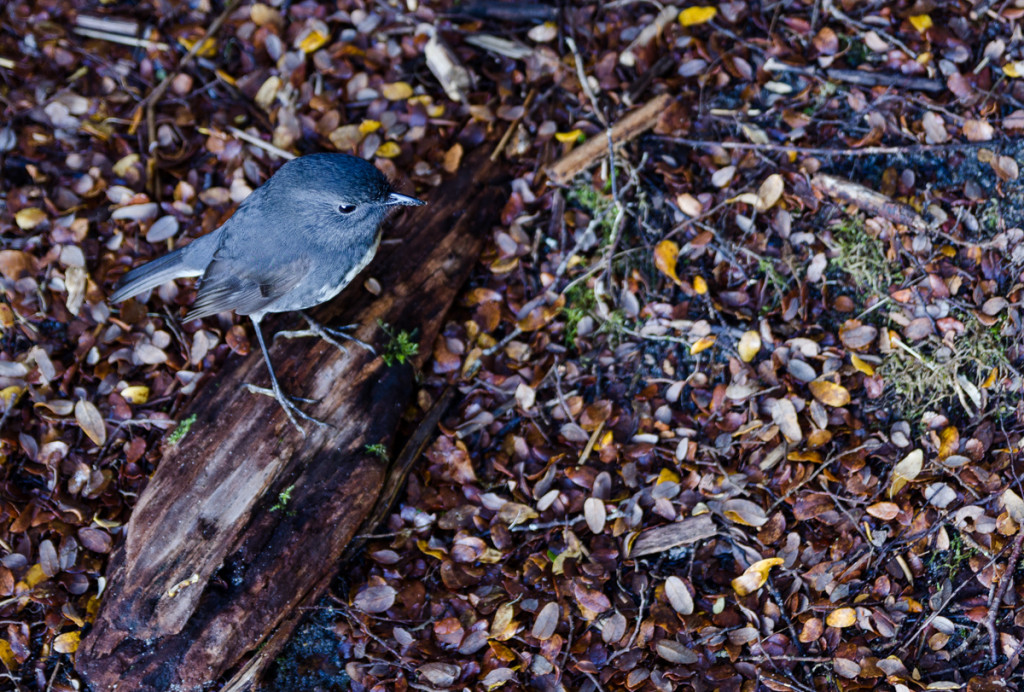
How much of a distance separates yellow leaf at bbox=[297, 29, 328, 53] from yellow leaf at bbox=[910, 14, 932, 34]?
2.90 meters

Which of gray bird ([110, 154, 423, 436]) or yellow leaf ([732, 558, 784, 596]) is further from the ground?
gray bird ([110, 154, 423, 436])

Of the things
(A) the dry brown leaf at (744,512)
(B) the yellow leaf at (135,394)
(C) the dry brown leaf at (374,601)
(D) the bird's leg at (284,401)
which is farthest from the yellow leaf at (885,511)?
(B) the yellow leaf at (135,394)

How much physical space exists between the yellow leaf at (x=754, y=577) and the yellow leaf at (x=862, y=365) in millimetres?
860

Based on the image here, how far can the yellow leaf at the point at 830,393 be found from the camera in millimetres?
2867

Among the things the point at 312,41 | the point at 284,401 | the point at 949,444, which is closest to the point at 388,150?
the point at 312,41

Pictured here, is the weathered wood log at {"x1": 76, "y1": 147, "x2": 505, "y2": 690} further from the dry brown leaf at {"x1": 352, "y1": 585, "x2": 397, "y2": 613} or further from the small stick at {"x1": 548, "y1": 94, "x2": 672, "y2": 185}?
the small stick at {"x1": 548, "y1": 94, "x2": 672, "y2": 185}

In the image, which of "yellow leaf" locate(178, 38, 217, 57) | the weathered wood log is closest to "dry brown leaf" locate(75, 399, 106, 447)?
the weathered wood log

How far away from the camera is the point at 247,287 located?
2.88 meters

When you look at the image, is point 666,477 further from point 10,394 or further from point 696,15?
point 10,394

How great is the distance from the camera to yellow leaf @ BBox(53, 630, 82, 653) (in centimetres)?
266

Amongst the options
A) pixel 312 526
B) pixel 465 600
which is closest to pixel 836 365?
pixel 465 600

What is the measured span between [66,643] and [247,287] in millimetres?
1507

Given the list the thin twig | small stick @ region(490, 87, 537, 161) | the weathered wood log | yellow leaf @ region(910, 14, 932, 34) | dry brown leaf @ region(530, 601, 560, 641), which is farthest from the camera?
small stick @ region(490, 87, 537, 161)

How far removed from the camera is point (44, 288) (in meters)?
3.26
